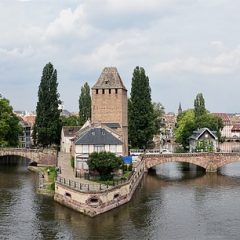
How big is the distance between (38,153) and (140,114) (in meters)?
20.8

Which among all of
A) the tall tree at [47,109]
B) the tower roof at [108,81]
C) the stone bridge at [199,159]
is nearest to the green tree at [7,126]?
the tall tree at [47,109]

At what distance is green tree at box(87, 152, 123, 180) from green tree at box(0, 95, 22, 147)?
37506mm

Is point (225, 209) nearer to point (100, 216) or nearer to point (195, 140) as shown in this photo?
point (100, 216)

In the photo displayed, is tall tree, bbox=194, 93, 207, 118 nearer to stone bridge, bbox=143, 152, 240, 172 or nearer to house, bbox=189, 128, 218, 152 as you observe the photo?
house, bbox=189, 128, 218, 152

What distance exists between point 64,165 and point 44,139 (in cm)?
2083

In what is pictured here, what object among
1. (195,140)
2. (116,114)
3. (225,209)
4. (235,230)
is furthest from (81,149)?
(195,140)

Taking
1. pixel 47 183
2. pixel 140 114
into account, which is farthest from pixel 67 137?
pixel 47 183

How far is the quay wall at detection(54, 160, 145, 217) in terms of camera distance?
50.8 m

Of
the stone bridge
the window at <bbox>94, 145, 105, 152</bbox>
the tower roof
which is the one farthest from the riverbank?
the stone bridge

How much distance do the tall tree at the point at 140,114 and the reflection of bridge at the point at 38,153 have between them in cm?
1550

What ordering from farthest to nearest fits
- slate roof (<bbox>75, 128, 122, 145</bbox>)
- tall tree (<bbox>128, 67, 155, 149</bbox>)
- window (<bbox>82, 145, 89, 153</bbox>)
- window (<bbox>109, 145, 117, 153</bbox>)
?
1. tall tree (<bbox>128, 67, 155, 149</bbox>)
2. window (<bbox>109, 145, 117, 153</bbox>)
3. slate roof (<bbox>75, 128, 122, 145</bbox>)
4. window (<bbox>82, 145, 89, 153</bbox>)

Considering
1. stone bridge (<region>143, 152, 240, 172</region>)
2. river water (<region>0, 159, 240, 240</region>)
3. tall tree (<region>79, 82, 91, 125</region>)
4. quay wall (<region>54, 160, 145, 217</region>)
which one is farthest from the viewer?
tall tree (<region>79, 82, 91, 125</region>)

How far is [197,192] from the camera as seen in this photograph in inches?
2552

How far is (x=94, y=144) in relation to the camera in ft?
218
